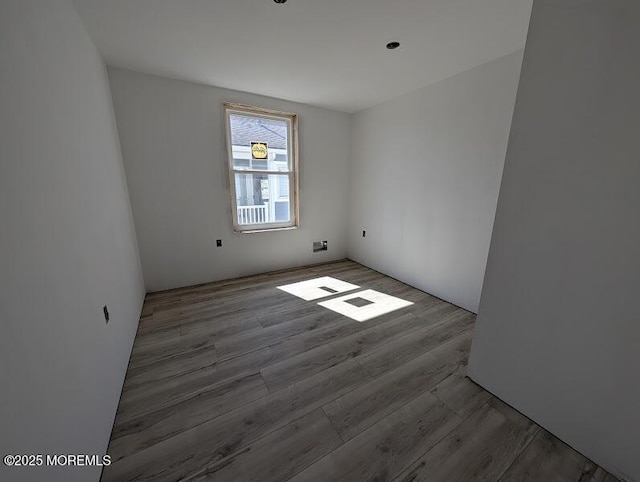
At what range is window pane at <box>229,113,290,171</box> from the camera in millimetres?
3162

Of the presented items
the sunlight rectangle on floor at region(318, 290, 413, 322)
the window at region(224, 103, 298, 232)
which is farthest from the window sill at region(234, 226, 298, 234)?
the sunlight rectangle on floor at region(318, 290, 413, 322)

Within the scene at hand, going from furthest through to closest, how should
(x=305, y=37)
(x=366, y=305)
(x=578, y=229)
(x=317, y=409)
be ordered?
(x=366, y=305) < (x=305, y=37) < (x=317, y=409) < (x=578, y=229)

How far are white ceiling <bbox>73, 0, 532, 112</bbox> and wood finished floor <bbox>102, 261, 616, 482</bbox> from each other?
2.38 m

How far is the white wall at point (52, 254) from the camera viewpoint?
744mm

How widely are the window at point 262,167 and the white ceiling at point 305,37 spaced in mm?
566

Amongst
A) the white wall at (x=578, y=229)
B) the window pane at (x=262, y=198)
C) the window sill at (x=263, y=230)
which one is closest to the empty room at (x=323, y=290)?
the white wall at (x=578, y=229)

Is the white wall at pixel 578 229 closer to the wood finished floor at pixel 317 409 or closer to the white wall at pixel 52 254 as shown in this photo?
the wood finished floor at pixel 317 409

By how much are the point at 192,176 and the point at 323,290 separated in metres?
2.08

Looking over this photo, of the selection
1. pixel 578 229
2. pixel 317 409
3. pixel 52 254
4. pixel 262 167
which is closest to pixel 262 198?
pixel 262 167

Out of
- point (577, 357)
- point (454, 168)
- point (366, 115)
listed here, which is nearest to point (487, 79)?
point (454, 168)

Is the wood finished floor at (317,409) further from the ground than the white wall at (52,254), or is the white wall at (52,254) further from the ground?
the white wall at (52,254)

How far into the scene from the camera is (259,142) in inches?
131

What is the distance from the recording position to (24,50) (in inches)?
38.8

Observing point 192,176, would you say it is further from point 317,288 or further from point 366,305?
point 366,305
